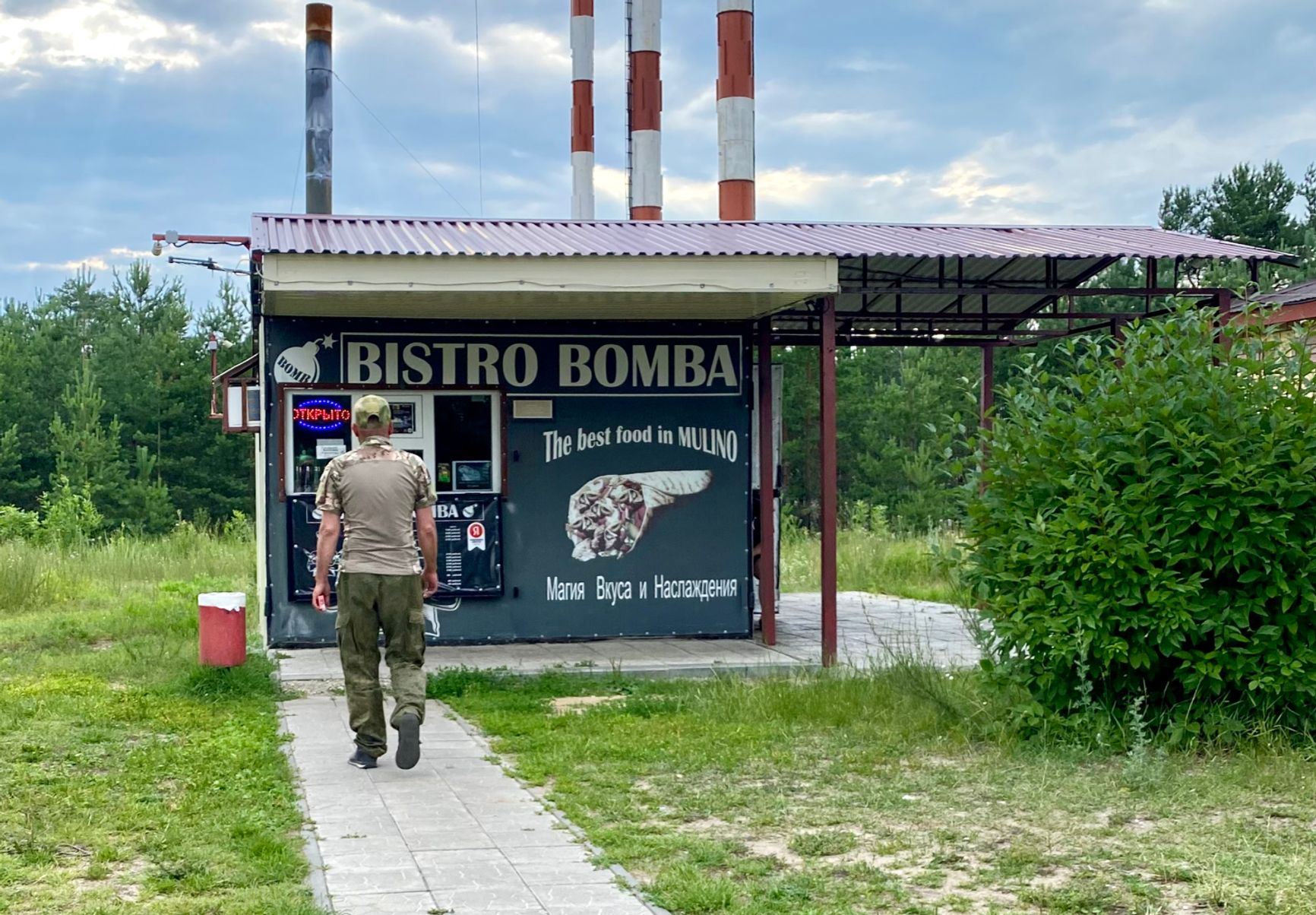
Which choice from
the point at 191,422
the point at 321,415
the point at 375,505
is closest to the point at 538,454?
the point at 321,415

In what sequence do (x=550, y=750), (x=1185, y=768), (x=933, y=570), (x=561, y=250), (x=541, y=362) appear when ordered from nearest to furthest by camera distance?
(x=1185, y=768), (x=550, y=750), (x=561, y=250), (x=541, y=362), (x=933, y=570)

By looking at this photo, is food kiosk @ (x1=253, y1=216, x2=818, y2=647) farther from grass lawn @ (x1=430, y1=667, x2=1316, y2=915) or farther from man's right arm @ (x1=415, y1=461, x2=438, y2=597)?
man's right arm @ (x1=415, y1=461, x2=438, y2=597)

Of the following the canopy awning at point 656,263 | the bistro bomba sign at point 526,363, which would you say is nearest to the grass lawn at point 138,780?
the bistro bomba sign at point 526,363

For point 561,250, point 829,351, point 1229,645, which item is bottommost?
point 1229,645

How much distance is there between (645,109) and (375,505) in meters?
29.5

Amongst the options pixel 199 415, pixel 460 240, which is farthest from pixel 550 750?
pixel 199 415

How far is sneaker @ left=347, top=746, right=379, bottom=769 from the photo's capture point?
7.59 meters

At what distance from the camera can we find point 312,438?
12078 mm

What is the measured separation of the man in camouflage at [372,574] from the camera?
7633mm

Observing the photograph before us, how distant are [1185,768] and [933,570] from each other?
12.2 meters

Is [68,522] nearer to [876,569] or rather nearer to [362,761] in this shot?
[876,569]

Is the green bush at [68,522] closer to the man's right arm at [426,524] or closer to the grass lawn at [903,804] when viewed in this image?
the grass lawn at [903,804]

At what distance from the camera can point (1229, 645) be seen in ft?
25.2

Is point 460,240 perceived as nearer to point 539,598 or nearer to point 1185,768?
point 539,598
